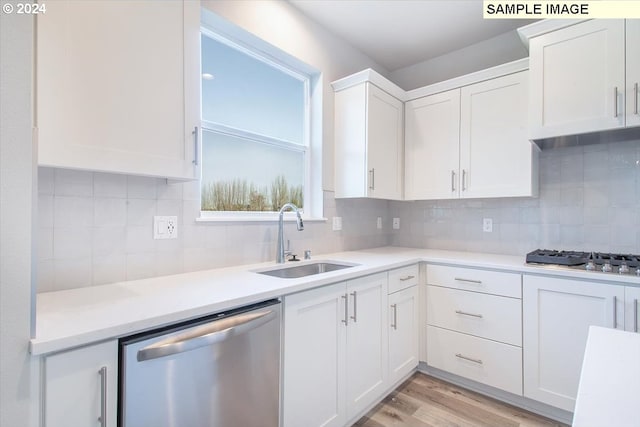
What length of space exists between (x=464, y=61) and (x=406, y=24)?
727 millimetres

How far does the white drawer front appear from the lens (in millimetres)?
1990

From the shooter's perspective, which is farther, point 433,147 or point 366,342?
point 433,147

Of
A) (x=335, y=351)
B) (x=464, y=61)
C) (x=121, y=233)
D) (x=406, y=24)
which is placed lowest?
(x=335, y=351)

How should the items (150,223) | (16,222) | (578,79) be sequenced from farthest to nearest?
(578,79), (150,223), (16,222)

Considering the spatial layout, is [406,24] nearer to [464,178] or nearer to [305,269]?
[464,178]

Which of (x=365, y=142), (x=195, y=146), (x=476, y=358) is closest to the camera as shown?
(x=195, y=146)

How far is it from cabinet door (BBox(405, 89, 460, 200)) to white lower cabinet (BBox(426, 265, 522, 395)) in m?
0.72

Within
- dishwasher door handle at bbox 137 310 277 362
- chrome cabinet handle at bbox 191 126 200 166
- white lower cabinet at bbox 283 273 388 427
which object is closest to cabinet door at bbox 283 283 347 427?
white lower cabinet at bbox 283 273 388 427

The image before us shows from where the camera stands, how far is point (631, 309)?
1628mm

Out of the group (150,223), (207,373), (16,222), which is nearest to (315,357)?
(207,373)

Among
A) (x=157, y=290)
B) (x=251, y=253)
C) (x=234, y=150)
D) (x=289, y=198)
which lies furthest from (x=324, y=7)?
(x=157, y=290)

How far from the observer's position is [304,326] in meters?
1.46

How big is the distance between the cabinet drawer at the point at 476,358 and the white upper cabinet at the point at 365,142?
1.16 meters

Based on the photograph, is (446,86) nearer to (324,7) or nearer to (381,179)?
(381,179)
